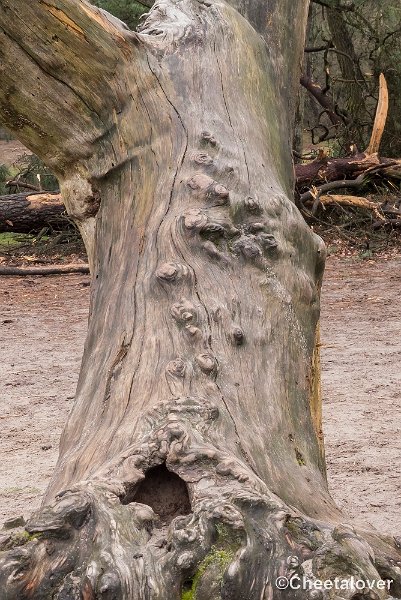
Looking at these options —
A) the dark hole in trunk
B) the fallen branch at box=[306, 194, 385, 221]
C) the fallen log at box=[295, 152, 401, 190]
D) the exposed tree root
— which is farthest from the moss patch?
the fallen log at box=[295, 152, 401, 190]

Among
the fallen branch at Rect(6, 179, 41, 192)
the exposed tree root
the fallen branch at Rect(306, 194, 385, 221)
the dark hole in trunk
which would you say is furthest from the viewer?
the fallen branch at Rect(6, 179, 41, 192)

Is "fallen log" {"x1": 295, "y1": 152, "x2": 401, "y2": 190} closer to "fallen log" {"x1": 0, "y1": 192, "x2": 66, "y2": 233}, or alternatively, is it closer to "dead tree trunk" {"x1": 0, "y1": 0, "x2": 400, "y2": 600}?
"fallen log" {"x1": 0, "y1": 192, "x2": 66, "y2": 233}

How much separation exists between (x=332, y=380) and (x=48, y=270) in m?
4.38

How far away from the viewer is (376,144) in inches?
395

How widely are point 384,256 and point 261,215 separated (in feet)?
23.8

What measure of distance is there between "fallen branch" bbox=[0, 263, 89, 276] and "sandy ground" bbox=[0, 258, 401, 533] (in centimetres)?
8

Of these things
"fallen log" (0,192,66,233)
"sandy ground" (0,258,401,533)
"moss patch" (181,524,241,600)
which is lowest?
"sandy ground" (0,258,401,533)

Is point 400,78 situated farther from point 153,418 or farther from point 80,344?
point 153,418

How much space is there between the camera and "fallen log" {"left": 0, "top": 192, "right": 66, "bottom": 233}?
974 centimetres

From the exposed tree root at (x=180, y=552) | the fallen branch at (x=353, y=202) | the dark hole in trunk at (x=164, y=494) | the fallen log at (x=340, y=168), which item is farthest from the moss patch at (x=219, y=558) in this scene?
the fallen log at (x=340, y=168)

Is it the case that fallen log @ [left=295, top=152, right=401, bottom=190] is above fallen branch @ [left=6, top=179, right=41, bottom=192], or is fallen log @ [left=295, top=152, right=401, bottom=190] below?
above

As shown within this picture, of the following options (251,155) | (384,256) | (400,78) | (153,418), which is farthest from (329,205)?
(153,418)

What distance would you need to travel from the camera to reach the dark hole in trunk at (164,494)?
1.54 m

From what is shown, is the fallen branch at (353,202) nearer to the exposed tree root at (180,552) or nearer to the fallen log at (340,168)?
the fallen log at (340,168)
